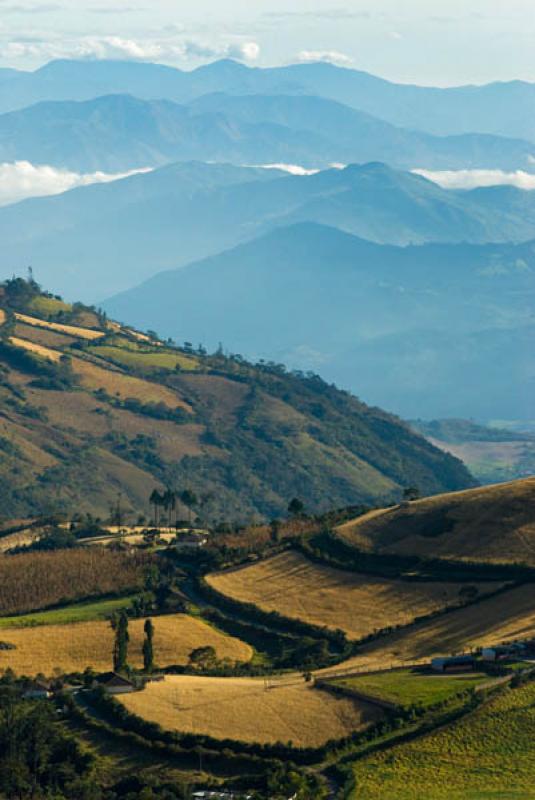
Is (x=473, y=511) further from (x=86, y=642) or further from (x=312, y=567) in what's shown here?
(x=86, y=642)

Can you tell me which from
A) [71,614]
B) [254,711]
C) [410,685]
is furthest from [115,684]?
[71,614]

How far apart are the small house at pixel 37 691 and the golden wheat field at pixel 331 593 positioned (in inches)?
995

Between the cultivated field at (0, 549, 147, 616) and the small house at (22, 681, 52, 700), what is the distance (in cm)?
3491

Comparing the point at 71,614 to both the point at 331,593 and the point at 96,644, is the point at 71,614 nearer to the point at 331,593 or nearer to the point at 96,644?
the point at 96,644

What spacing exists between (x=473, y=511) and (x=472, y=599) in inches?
795

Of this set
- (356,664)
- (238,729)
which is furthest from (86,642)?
(238,729)

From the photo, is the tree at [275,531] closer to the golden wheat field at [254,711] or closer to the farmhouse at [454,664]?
the golden wheat field at [254,711]

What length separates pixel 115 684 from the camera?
10788cm

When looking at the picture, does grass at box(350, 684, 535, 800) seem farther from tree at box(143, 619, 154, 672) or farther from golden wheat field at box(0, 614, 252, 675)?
golden wheat field at box(0, 614, 252, 675)

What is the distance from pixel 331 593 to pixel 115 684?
32287mm

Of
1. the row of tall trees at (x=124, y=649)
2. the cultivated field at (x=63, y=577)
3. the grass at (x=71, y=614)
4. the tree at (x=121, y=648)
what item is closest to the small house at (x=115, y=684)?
the row of tall trees at (x=124, y=649)

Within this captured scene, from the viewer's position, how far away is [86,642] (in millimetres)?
126562

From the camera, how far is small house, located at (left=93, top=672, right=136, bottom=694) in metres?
107

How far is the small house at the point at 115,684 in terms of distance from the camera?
351 ft
